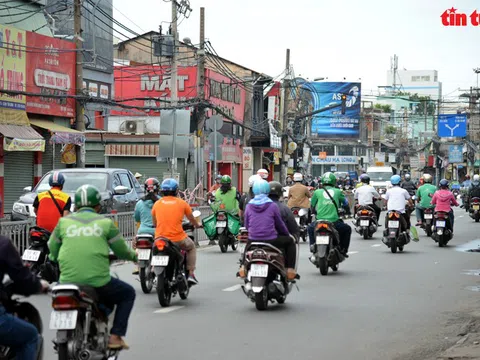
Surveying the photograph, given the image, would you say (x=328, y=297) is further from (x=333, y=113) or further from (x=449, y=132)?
(x=333, y=113)

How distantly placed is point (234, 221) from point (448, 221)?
5.90 metres

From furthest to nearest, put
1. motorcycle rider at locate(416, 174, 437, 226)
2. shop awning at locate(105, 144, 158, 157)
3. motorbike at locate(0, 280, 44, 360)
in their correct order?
shop awning at locate(105, 144, 158, 157) → motorcycle rider at locate(416, 174, 437, 226) → motorbike at locate(0, 280, 44, 360)

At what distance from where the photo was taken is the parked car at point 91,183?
19.6 m

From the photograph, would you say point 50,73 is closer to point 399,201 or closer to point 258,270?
point 399,201

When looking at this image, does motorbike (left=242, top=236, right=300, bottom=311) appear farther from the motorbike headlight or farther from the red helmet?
the motorbike headlight

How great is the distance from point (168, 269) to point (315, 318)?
2.05m

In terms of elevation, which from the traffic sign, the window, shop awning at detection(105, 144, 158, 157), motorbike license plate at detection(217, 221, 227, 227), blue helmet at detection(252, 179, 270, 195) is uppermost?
the traffic sign

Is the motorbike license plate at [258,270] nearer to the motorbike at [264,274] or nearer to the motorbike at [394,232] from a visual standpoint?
the motorbike at [264,274]

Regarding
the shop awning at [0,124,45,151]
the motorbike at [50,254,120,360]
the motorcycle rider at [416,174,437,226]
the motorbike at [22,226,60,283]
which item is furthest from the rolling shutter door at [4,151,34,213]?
the motorbike at [50,254,120,360]

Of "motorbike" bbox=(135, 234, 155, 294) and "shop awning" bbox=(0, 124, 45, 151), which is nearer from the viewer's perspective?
"motorbike" bbox=(135, 234, 155, 294)

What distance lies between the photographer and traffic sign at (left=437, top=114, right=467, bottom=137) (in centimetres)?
6869

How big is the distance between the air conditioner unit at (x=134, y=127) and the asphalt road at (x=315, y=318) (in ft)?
102

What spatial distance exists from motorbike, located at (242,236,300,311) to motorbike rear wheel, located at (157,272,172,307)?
39.6 inches

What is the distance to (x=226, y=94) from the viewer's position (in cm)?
5678
